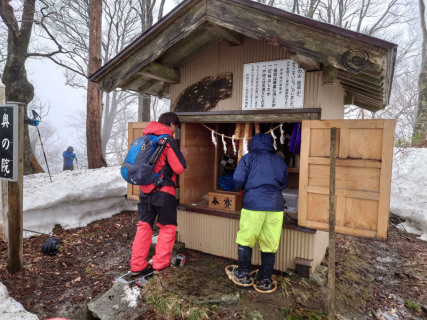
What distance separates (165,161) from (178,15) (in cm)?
215

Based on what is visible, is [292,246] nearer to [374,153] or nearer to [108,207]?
[374,153]

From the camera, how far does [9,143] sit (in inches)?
161

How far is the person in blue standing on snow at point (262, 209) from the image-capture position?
3.90 m

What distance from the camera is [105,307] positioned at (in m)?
3.51

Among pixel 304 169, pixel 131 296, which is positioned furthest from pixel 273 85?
pixel 131 296

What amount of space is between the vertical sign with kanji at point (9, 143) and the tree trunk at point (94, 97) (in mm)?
5306

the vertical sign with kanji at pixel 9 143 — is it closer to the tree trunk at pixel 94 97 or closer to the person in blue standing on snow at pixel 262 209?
the person in blue standing on snow at pixel 262 209

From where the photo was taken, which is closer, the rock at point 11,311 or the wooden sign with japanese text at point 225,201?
the rock at point 11,311

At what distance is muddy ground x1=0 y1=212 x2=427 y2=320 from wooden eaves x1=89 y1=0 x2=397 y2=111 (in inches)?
122

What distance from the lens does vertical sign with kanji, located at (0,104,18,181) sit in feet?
13.3

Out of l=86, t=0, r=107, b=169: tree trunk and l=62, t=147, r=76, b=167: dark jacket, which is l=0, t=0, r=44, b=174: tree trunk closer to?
l=86, t=0, r=107, b=169: tree trunk

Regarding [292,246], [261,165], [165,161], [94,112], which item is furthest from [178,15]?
[94,112]

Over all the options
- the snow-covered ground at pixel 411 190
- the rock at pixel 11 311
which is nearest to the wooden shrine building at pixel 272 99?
the rock at pixel 11 311

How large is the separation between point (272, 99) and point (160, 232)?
2719 mm
